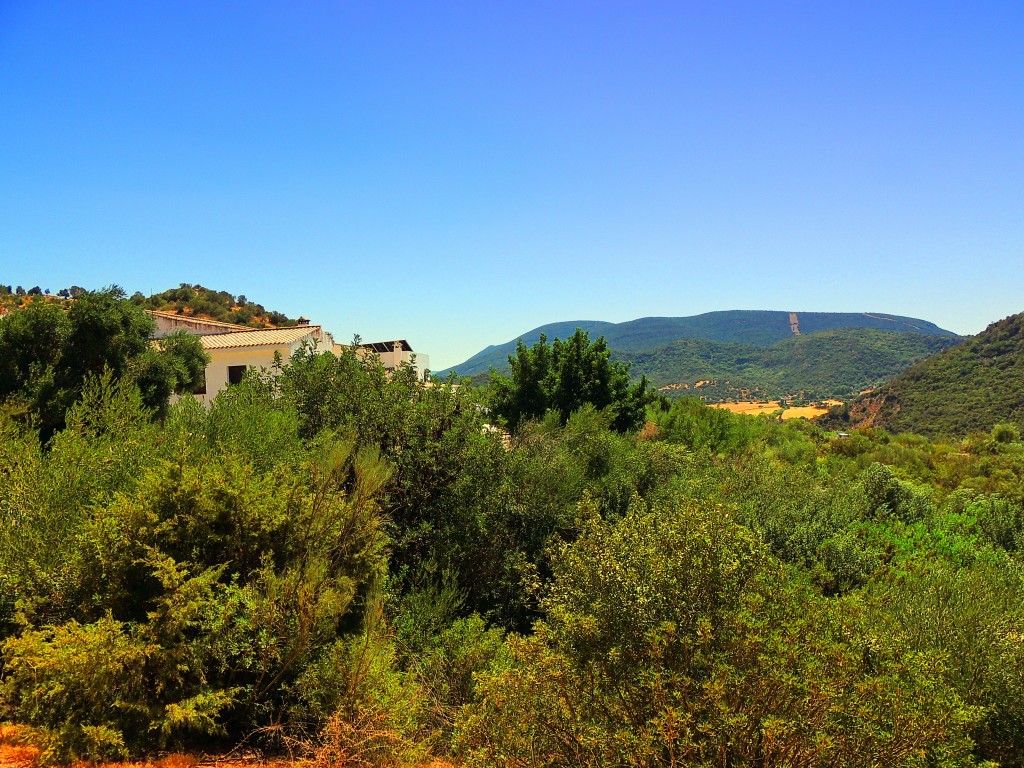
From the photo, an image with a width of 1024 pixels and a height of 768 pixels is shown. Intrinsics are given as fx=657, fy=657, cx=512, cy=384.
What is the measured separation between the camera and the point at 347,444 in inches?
491

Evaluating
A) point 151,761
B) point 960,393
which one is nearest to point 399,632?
point 151,761

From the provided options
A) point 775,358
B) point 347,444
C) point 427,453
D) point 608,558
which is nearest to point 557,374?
point 427,453

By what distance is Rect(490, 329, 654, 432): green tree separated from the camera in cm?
2877

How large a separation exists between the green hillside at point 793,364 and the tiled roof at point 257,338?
98098 mm

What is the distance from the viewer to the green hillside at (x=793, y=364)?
140250 millimetres

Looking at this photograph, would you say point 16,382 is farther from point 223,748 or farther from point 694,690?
point 694,690

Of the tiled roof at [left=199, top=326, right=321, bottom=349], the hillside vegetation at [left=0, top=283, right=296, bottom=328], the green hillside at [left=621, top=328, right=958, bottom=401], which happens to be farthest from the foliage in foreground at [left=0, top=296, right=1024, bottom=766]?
the green hillside at [left=621, top=328, right=958, bottom=401]

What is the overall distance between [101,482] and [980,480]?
37352 millimetres

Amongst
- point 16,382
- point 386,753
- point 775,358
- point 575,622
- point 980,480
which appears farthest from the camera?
point 775,358

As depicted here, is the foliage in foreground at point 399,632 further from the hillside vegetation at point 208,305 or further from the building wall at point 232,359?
the hillside vegetation at point 208,305

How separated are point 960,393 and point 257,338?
64.2 m

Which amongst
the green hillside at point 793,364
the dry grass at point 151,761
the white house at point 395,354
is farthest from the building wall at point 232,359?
the green hillside at point 793,364

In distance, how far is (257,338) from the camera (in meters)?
33.8

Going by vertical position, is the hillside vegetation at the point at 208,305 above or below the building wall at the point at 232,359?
above
